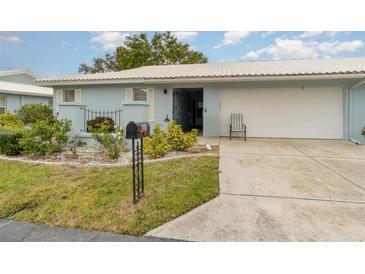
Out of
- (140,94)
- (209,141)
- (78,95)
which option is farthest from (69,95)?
(209,141)

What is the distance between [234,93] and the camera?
35.5 ft

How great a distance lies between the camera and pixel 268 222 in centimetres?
322

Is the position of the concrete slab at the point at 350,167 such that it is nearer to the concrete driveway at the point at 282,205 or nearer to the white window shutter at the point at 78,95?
the concrete driveway at the point at 282,205

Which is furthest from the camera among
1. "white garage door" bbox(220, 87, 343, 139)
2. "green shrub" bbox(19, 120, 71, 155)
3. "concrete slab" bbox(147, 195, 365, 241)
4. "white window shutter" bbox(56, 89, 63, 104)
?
"white window shutter" bbox(56, 89, 63, 104)

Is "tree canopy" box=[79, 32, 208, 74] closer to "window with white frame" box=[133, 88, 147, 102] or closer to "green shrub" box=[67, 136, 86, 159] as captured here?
"window with white frame" box=[133, 88, 147, 102]

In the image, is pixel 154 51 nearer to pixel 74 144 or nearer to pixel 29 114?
pixel 29 114

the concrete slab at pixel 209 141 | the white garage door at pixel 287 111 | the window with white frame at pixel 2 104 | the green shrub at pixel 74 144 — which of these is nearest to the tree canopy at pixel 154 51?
the window with white frame at pixel 2 104

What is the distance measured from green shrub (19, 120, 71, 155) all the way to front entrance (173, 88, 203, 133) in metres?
5.78

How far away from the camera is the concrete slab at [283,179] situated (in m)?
4.23

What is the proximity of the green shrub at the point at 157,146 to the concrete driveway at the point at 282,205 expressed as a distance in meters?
1.64

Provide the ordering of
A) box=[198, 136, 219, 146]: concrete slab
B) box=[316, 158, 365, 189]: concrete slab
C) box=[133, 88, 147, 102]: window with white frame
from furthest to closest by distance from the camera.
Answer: box=[133, 88, 147, 102]: window with white frame → box=[198, 136, 219, 146]: concrete slab → box=[316, 158, 365, 189]: concrete slab

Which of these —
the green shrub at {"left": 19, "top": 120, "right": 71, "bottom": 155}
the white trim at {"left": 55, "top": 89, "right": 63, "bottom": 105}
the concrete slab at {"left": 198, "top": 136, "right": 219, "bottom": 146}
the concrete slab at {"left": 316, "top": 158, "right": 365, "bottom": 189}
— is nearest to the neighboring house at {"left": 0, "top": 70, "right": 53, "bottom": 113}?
the white trim at {"left": 55, "top": 89, "right": 63, "bottom": 105}

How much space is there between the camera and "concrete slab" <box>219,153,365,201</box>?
4227mm

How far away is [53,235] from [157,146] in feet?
12.8
